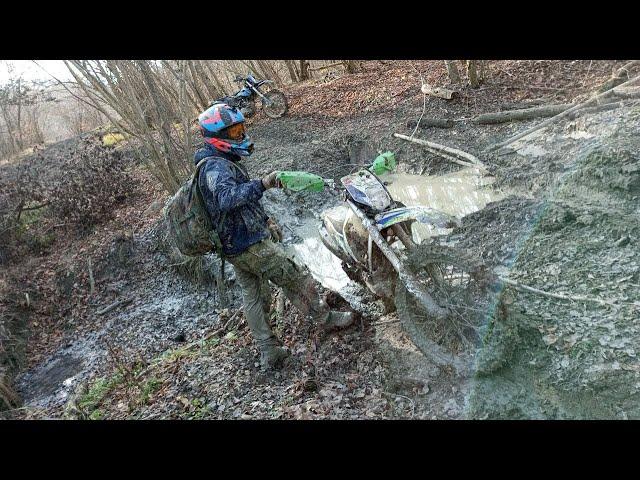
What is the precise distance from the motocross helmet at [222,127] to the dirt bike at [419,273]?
41.6 inches

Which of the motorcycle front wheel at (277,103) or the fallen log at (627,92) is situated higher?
the motorcycle front wheel at (277,103)

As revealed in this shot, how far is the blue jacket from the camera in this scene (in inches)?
143

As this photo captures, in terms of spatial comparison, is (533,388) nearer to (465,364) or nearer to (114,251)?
(465,364)

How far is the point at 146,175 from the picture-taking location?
39.3 feet

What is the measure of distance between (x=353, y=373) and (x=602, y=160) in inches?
168

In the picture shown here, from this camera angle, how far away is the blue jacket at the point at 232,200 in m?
3.63

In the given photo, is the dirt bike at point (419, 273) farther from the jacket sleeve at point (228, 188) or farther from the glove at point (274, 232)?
the jacket sleeve at point (228, 188)

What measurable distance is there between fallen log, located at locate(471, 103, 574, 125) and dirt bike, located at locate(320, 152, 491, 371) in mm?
5597

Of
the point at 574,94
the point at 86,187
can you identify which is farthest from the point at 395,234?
the point at 86,187

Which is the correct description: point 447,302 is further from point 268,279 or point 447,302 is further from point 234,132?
point 234,132

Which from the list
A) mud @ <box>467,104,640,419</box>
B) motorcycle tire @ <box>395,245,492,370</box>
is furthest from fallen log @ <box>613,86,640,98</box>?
motorcycle tire @ <box>395,245,492,370</box>

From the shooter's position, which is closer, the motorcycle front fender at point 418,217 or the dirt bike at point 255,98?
the motorcycle front fender at point 418,217

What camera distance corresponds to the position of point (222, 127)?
12.8 feet

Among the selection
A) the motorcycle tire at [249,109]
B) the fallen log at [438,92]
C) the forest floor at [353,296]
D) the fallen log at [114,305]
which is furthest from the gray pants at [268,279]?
the motorcycle tire at [249,109]
